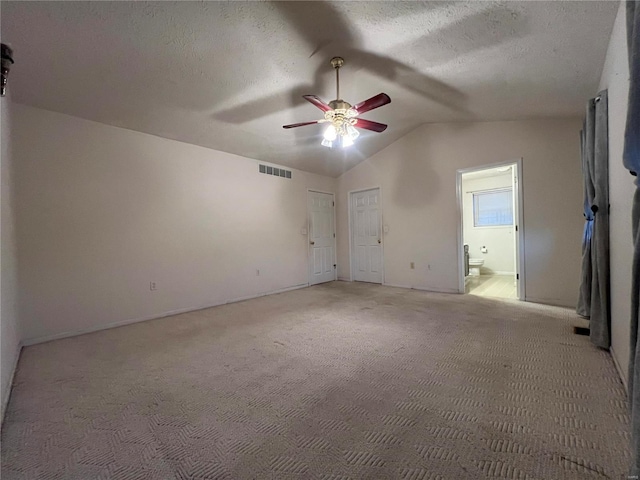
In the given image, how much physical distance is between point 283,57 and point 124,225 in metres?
2.69

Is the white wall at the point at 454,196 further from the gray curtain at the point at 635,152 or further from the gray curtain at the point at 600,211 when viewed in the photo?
the gray curtain at the point at 635,152

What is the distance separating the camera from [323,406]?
62.5 inches

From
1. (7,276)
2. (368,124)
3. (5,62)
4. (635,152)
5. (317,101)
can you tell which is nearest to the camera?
(635,152)

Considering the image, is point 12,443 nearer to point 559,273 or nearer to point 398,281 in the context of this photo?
point 398,281

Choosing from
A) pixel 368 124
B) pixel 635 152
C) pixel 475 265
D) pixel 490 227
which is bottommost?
pixel 475 265

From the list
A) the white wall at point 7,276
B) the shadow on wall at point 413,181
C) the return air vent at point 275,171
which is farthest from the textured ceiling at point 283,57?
the shadow on wall at point 413,181

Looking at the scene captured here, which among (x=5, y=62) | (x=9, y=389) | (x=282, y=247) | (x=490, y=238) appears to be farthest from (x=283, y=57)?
(x=490, y=238)

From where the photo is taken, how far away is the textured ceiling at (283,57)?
194 centimetres

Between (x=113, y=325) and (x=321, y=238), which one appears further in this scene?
(x=321, y=238)

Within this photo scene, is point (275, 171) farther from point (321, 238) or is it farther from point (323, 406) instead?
point (323, 406)

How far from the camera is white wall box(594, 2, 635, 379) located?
5.44 ft

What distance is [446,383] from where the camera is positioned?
180 cm

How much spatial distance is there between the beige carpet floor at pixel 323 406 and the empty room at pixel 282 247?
0.05 ft

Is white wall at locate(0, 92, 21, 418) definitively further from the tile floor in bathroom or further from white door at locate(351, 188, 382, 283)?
the tile floor in bathroom
